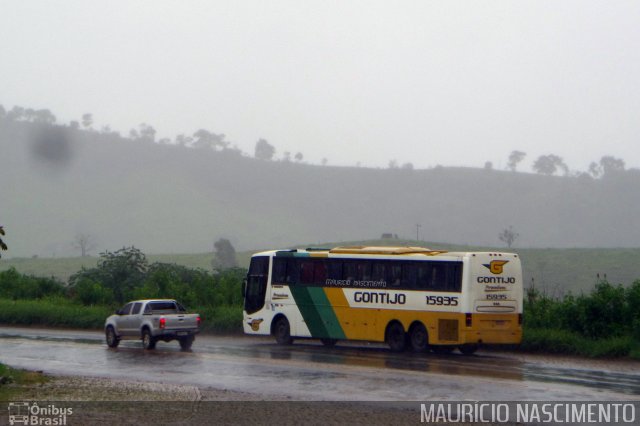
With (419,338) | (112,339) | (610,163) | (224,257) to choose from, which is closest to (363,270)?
(419,338)

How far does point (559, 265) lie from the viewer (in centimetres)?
7131

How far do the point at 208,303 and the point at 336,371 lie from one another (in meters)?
21.4

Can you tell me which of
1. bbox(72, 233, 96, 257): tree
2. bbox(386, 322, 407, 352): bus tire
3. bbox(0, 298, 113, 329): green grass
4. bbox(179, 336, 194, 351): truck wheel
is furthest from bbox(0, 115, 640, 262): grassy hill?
bbox(179, 336, 194, 351): truck wheel

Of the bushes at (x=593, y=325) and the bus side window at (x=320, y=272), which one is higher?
the bus side window at (x=320, y=272)

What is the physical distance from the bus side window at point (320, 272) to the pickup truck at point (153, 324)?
425cm

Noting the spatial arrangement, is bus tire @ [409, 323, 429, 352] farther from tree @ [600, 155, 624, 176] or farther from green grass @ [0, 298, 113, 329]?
tree @ [600, 155, 624, 176]

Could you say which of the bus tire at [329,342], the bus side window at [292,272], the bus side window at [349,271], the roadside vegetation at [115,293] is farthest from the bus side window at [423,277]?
the roadside vegetation at [115,293]

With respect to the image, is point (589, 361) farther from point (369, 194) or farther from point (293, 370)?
point (369, 194)

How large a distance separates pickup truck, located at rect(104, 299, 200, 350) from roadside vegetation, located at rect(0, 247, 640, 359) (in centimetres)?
711

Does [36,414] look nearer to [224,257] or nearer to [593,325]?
[593,325]

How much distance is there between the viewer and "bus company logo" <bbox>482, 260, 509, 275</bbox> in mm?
27047

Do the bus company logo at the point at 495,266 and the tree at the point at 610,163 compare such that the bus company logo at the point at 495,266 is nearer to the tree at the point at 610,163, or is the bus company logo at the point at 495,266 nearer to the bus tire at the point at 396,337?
the bus tire at the point at 396,337

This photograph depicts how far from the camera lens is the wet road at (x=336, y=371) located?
1762cm

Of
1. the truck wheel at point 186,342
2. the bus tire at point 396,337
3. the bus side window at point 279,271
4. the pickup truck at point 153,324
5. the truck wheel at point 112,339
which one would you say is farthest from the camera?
the bus side window at point 279,271
